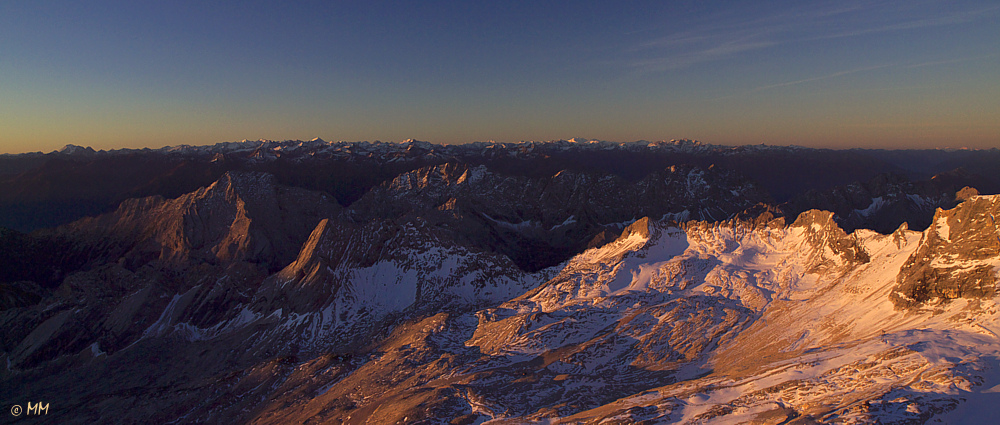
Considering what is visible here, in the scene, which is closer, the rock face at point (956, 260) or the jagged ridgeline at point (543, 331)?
the jagged ridgeline at point (543, 331)

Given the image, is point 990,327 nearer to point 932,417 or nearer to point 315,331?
point 932,417

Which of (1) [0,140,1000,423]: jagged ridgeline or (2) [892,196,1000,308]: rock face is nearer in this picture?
(1) [0,140,1000,423]: jagged ridgeline

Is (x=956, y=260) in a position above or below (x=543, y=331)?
above

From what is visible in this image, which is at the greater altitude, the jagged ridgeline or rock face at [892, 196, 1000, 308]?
rock face at [892, 196, 1000, 308]

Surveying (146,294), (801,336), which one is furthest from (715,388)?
(146,294)

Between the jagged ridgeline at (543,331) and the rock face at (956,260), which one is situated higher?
the rock face at (956,260)

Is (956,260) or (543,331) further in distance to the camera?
(543,331)

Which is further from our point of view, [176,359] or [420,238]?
[420,238]

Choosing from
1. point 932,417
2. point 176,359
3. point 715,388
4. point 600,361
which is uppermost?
point 932,417
